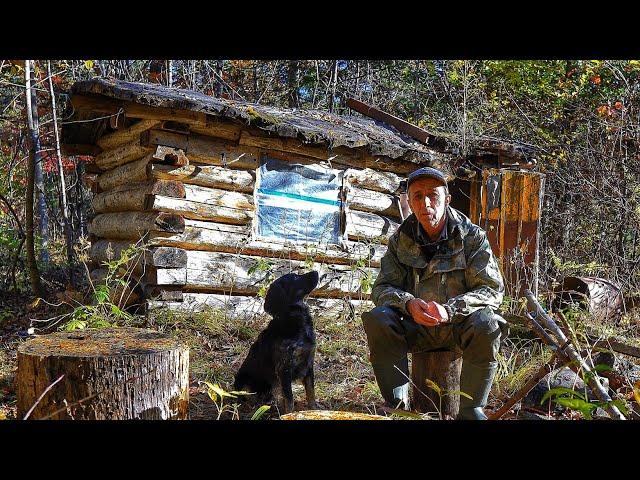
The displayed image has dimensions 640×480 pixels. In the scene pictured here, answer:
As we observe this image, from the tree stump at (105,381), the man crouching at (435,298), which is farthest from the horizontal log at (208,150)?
the tree stump at (105,381)

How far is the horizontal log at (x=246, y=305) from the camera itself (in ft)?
25.9

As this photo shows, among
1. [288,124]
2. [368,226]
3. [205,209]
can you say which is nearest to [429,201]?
[288,124]

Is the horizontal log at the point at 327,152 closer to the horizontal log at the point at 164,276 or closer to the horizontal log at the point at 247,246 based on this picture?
the horizontal log at the point at 247,246

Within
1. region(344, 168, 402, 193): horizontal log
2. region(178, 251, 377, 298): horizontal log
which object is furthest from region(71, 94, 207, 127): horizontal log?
region(344, 168, 402, 193): horizontal log

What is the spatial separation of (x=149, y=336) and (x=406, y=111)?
13.1 meters

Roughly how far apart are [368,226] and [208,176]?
8.29ft

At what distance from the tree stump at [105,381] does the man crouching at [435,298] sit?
126cm

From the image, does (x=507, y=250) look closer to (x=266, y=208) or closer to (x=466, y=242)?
(x=266, y=208)

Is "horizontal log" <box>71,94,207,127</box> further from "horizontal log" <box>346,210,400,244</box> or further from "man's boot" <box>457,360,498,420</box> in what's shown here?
"man's boot" <box>457,360,498,420</box>

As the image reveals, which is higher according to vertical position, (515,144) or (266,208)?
(515,144)

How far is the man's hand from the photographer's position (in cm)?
386
